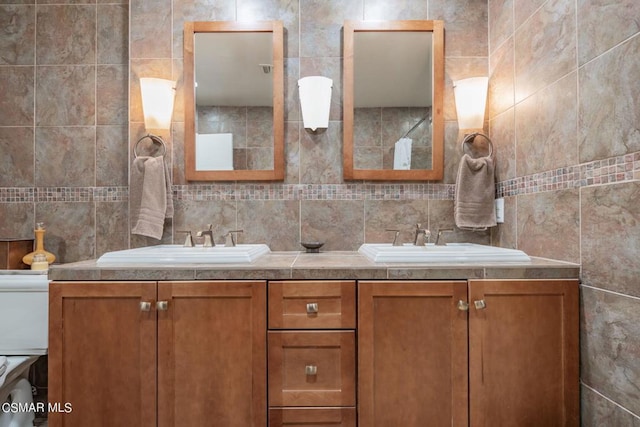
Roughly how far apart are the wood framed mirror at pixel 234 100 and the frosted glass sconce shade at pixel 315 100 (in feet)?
0.39

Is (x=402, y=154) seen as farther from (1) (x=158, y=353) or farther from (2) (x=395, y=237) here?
(1) (x=158, y=353)

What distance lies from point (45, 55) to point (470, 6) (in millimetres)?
2322

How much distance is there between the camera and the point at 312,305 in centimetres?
129

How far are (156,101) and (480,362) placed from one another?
1844mm

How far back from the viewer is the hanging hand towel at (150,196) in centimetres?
179

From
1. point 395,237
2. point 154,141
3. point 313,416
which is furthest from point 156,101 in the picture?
point 313,416

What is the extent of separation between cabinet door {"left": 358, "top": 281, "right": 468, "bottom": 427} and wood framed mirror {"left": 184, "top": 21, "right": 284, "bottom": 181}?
0.92 metres

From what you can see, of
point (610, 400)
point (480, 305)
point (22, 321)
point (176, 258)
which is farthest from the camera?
point (22, 321)

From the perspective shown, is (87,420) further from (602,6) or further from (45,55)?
(602,6)

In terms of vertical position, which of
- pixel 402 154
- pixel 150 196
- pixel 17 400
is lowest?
pixel 17 400

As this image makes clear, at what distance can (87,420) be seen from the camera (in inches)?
51.4

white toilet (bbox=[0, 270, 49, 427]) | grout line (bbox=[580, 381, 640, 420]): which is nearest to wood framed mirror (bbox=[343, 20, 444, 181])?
grout line (bbox=[580, 381, 640, 420])

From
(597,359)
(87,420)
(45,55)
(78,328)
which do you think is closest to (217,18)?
(45,55)

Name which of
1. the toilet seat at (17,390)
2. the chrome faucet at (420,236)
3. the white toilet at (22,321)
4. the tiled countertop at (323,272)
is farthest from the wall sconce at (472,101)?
the toilet seat at (17,390)
